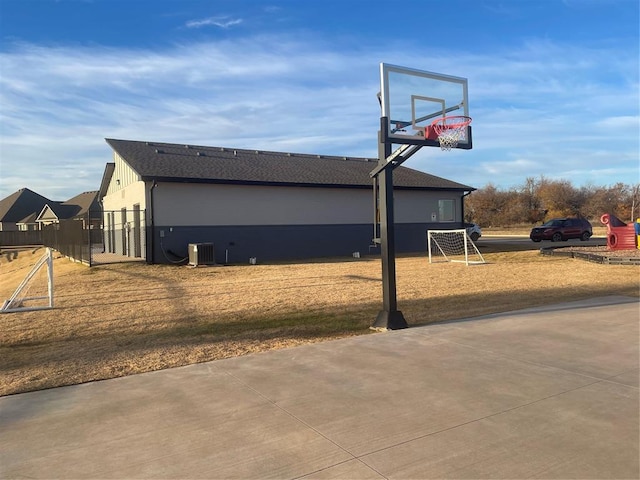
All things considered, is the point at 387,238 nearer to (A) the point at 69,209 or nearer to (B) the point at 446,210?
(B) the point at 446,210

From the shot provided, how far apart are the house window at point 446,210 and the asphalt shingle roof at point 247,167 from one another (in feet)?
3.16

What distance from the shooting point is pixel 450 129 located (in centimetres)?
835

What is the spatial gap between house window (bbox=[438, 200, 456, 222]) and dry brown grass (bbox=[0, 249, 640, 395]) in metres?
9.85

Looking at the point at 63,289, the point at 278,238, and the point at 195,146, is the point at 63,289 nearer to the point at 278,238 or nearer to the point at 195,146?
the point at 278,238

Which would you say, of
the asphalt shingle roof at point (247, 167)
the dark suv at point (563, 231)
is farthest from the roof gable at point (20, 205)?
the dark suv at point (563, 231)

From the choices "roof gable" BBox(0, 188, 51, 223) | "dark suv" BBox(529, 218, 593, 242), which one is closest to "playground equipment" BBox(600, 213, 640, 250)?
"dark suv" BBox(529, 218, 593, 242)

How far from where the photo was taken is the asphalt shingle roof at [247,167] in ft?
68.6

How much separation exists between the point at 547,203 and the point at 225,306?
220 ft

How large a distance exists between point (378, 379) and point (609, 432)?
2187 mm

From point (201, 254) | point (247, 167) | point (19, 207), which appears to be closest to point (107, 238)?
point (247, 167)

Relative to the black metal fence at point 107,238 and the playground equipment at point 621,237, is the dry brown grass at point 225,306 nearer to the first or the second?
the black metal fence at point 107,238

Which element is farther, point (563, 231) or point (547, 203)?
point (547, 203)

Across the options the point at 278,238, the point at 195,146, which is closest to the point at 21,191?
the point at 195,146

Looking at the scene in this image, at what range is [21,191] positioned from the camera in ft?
213
